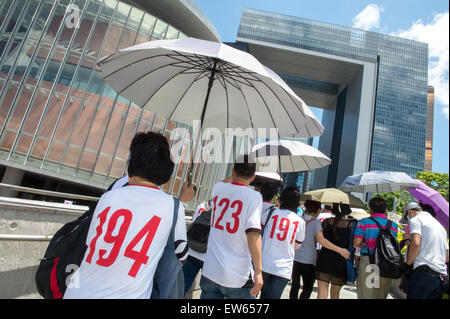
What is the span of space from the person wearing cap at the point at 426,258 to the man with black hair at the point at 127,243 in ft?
11.2

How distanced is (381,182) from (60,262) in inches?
227

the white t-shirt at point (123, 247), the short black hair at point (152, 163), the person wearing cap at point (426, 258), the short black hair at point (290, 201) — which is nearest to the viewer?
the white t-shirt at point (123, 247)

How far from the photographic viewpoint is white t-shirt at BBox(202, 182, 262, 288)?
221 centimetres

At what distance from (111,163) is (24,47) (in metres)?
6.17

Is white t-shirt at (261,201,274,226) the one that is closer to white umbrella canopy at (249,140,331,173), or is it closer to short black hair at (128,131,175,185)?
white umbrella canopy at (249,140,331,173)

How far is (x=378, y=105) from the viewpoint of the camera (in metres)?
41.2

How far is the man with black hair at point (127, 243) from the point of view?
1.38 metres

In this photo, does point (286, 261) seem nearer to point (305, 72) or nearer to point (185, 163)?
point (185, 163)

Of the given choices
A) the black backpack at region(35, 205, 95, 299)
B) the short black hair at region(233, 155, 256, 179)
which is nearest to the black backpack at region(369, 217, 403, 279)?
the short black hair at region(233, 155, 256, 179)

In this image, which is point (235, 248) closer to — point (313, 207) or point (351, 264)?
point (313, 207)

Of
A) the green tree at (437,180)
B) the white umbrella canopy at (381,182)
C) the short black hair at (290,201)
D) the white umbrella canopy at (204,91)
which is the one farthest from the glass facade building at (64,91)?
the green tree at (437,180)

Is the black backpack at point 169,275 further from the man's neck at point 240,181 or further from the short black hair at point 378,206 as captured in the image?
the short black hair at point 378,206

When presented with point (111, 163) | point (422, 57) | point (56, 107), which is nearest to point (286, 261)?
point (111, 163)

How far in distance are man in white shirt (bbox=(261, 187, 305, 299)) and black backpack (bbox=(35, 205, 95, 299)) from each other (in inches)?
77.8
